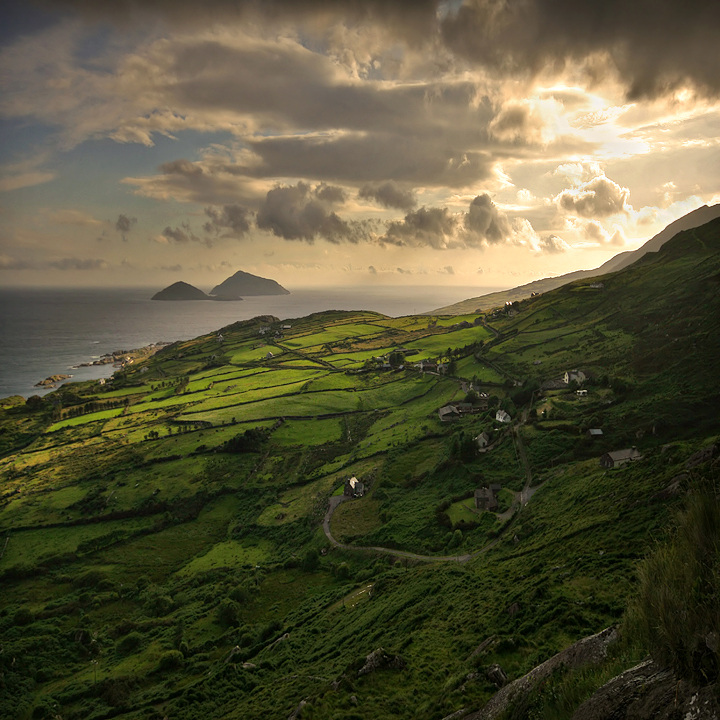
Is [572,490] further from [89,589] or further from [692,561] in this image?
[89,589]

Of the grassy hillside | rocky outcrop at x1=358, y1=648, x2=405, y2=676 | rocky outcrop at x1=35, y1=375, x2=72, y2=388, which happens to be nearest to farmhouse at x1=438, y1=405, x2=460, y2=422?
the grassy hillside

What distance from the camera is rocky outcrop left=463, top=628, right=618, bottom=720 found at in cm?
1052

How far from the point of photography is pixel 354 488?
5938 cm

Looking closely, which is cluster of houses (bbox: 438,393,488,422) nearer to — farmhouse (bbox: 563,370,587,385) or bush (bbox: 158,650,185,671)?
farmhouse (bbox: 563,370,587,385)

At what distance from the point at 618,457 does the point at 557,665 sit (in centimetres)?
3830

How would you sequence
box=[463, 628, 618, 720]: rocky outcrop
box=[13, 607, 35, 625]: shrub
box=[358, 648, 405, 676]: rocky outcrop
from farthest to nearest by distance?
box=[13, 607, 35, 625]: shrub → box=[358, 648, 405, 676]: rocky outcrop → box=[463, 628, 618, 720]: rocky outcrop

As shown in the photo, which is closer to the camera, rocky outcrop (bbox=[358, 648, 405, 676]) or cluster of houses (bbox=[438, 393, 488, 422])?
rocky outcrop (bbox=[358, 648, 405, 676])

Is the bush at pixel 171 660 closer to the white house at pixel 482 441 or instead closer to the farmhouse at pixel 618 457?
the white house at pixel 482 441

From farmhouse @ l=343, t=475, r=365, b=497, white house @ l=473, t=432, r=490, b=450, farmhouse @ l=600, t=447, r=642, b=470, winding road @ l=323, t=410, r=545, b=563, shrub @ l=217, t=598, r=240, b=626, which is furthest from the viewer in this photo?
white house @ l=473, t=432, r=490, b=450

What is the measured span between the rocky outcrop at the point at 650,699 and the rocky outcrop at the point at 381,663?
1677cm

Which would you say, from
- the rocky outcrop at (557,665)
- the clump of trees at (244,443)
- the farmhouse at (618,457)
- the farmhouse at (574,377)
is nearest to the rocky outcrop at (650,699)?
the rocky outcrop at (557,665)

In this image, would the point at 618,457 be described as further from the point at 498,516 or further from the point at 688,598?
the point at 688,598

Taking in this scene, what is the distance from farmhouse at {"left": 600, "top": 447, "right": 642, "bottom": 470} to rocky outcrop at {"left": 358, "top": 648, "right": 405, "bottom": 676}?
102ft

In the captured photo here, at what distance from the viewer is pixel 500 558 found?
1287 inches
